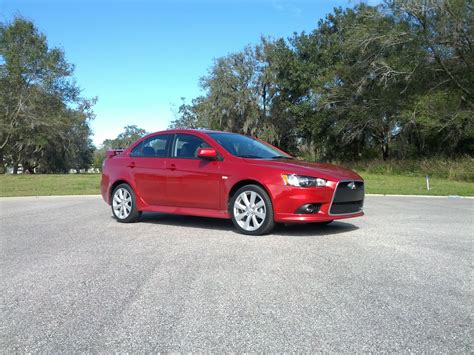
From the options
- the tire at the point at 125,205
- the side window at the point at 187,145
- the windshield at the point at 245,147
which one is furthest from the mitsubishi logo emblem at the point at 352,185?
the tire at the point at 125,205

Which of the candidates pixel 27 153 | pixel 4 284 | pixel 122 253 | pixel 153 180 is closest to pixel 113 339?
pixel 4 284

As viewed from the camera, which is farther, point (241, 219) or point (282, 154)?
point (282, 154)

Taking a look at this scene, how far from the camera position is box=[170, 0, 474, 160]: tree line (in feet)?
94.2

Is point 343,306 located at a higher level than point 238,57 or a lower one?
lower

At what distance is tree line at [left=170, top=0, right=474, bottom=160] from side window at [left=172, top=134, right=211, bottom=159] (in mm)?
23253

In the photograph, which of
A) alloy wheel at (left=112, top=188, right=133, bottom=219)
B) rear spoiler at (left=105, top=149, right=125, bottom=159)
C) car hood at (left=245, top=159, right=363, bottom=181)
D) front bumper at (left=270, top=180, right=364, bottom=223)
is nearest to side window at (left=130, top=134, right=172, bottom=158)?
rear spoiler at (left=105, top=149, right=125, bottom=159)

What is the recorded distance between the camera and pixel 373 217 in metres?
9.45

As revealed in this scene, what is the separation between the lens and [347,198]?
7262 millimetres

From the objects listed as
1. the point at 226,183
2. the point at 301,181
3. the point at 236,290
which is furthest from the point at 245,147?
the point at 236,290

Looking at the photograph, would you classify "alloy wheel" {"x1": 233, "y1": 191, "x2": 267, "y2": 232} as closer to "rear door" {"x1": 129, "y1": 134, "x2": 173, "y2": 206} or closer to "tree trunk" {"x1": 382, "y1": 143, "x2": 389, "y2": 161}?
"rear door" {"x1": 129, "y1": 134, "x2": 173, "y2": 206}

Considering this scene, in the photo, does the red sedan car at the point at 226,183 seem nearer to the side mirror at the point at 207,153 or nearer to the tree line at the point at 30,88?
the side mirror at the point at 207,153

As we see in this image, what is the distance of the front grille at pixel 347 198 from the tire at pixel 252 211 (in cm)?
96

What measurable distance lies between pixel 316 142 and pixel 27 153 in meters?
33.4

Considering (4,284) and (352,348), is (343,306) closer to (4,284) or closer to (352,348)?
(352,348)
